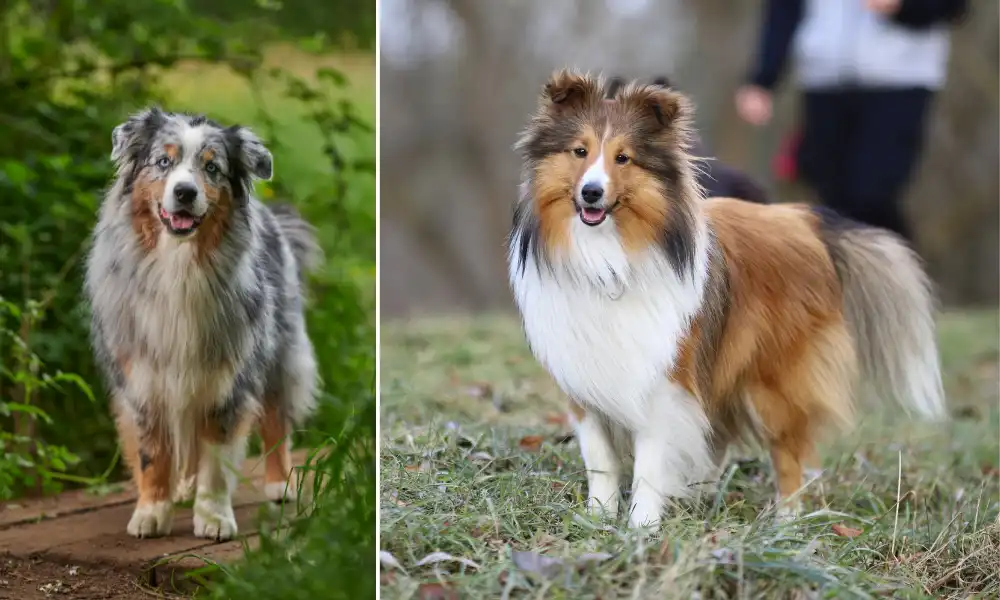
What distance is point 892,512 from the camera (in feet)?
11.3

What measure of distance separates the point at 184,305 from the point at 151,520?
711 mm

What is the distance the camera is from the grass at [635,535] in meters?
2.52

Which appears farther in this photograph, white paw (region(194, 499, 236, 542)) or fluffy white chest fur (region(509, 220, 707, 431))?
white paw (region(194, 499, 236, 542))

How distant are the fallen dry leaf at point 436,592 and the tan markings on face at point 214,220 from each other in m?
1.24

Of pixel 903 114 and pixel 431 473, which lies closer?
pixel 431 473

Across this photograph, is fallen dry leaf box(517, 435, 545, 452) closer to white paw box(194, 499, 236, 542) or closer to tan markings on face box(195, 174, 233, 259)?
white paw box(194, 499, 236, 542)

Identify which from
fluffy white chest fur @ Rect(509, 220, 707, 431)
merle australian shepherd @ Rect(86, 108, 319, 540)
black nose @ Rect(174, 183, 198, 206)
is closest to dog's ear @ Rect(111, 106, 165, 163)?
merle australian shepherd @ Rect(86, 108, 319, 540)

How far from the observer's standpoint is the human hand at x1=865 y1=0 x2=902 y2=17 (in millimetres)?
4934

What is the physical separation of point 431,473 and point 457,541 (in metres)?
0.45

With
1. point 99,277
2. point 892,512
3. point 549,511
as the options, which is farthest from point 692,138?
point 99,277

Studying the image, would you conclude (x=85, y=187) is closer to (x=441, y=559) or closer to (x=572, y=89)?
(x=572, y=89)

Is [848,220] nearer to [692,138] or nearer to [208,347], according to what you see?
[692,138]

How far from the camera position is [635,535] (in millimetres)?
2660

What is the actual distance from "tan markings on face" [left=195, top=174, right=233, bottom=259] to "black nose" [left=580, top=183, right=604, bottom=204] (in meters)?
1.10
